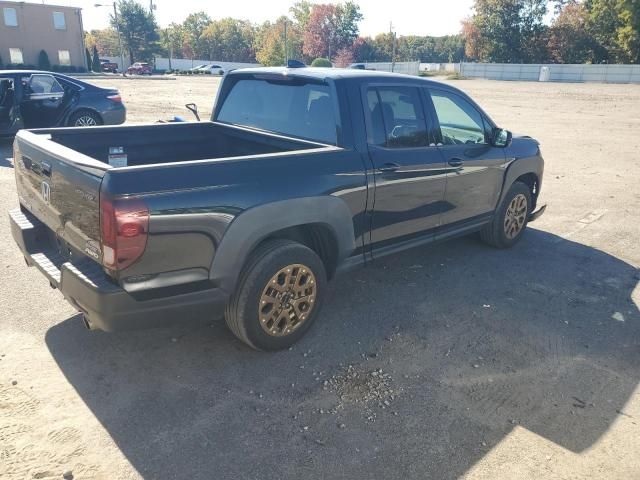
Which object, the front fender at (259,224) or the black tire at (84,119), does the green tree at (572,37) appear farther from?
the front fender at (259,224)

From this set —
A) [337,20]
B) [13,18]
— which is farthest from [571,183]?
[337,20]

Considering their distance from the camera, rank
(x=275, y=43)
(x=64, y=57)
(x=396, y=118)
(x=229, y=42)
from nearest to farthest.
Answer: (x=396, y=118) → (x=64, y=57) → (x=275, y=43) → (x=229, y=42)

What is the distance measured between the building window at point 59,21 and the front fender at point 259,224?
56.8 m

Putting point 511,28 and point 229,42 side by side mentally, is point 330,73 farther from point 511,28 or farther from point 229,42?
point 229,42

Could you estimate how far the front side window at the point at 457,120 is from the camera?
4.70 metres

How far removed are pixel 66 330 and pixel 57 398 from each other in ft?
2.73

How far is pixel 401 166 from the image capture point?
4160mm

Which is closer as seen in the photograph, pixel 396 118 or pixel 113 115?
pixel 396 118

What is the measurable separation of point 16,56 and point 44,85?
152 ft

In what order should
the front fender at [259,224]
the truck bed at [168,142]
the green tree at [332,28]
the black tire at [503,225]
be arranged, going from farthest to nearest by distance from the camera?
the green tree at [332,28] < the black tire at [503,225] < the truck bed at [168,142] < the front fender at [259,224]

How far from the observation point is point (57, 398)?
10.2 feet

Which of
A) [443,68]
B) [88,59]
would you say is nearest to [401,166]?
[88,59]

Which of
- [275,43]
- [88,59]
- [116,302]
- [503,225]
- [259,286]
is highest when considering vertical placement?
[275,43]

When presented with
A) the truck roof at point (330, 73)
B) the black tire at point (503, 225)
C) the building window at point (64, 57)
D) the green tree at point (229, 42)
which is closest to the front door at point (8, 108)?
the truck roof at point (330, 73)
